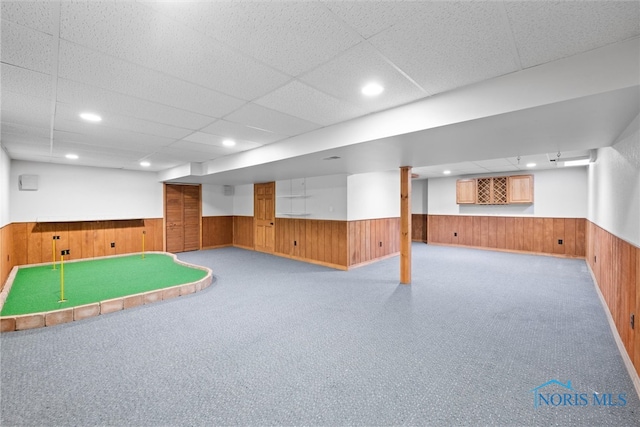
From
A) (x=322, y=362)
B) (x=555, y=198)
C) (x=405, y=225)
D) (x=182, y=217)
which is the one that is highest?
(x=555, y=198)

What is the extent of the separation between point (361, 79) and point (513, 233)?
26.4ft

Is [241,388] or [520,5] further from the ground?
[520,5]

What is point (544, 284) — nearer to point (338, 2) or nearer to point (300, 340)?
point (300, 340)

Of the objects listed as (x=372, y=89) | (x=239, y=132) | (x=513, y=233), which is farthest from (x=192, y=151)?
(x=513, y=233)

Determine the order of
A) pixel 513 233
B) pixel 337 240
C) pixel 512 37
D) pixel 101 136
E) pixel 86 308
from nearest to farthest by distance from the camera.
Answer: pixel 512 37 → pixel 86 308 → pixel 101 136 → pixel 337 240 → pixel 513 233

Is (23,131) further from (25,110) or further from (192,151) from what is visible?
(192,151)

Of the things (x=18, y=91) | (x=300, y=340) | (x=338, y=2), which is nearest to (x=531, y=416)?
(x=300, y=340)

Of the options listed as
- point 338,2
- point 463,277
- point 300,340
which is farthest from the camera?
point 463,277

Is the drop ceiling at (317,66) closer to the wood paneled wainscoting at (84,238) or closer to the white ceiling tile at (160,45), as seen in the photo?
the white ceiling tile at (160,45)

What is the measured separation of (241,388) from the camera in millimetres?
2170

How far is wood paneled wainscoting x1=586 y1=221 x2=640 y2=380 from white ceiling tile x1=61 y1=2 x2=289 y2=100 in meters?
3.35

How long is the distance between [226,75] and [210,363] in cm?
243

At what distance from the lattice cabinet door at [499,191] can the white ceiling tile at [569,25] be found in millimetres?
7354

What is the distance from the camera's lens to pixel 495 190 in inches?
329
